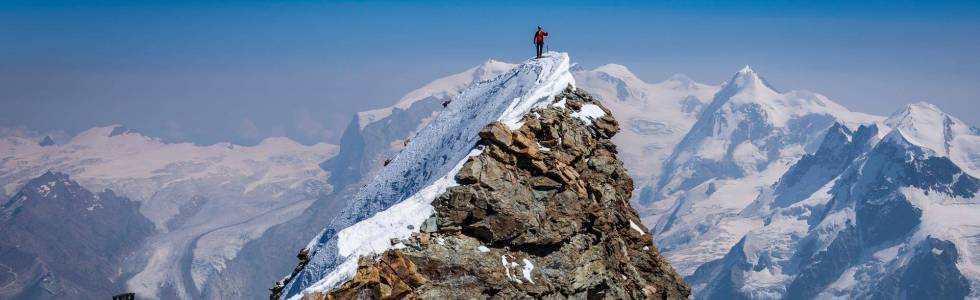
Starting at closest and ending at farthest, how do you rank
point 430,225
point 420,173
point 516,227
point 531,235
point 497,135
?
1. point 430,225
2. point 516,227
3. point 531,235
4. point 497,135
5. point 420,173

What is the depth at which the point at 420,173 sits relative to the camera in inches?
2345

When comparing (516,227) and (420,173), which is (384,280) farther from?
(420,173)

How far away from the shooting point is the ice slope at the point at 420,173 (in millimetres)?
40812

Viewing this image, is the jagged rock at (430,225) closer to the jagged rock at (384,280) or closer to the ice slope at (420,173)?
the ice slope at (420,173)

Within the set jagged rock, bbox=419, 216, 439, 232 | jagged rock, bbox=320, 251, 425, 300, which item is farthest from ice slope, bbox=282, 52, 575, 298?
jagged rock, bbox=320, 251, 425, 300

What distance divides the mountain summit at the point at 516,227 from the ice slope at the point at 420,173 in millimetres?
123

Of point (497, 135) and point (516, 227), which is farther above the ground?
point (497, 135)

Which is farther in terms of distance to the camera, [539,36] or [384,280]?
[539,36]

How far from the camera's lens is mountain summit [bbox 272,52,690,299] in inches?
1571

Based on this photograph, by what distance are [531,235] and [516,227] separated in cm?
86

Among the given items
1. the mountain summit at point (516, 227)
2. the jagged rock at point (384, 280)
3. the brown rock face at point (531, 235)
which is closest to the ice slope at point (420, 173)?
the mountain summit at point (516, 227)

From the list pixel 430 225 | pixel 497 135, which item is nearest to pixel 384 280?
pixel 430 225

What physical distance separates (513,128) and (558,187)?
3.71 m

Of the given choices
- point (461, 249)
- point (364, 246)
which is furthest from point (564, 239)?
point (364, 246)
